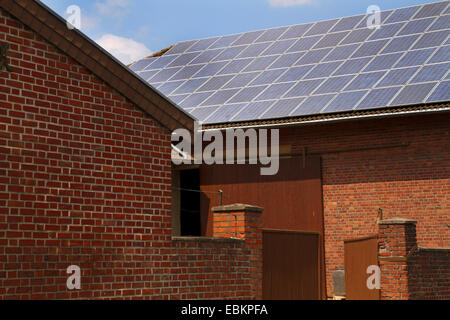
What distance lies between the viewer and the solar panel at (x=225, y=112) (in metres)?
17.2

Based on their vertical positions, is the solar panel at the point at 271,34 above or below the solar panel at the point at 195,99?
above

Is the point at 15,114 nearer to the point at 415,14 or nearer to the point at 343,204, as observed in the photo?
the point at 343,204

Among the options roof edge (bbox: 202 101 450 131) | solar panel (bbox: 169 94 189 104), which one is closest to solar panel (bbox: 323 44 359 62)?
roof edge (bbox: 202 101 450 131)

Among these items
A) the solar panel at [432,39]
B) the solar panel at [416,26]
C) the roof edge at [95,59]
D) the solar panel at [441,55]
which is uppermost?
the solar panel at [416,26]

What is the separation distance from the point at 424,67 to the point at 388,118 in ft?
5.41

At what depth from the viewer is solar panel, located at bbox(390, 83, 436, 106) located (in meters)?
14.8

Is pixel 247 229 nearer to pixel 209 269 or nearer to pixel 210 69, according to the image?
pixel 209 269

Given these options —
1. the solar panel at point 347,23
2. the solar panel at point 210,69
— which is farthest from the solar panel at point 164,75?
the solar panel at point 347,23

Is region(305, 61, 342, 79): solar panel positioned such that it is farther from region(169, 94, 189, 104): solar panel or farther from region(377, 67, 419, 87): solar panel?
region(169, 94, 189, 104): solar panel

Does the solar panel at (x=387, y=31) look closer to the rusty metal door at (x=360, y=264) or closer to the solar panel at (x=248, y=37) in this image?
the solar panel at (x=248, y=37)

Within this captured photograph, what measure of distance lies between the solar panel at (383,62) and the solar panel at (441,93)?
2.10m

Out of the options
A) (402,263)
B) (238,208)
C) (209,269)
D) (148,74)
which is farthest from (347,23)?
(209,269)

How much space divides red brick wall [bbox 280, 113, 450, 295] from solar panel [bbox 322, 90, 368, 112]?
0.59 m

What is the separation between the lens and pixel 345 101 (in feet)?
52.1
